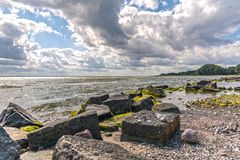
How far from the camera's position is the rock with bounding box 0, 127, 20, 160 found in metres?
6.00

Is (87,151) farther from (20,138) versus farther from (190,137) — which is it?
(190,137)

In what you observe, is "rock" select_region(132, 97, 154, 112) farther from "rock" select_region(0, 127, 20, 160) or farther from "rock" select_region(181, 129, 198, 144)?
"rock" select_region(0, 127, 20, 160)

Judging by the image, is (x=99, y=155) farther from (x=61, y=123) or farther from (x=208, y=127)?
(x=208, y=127)

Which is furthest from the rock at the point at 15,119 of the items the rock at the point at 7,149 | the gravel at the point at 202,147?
the rock at the point at 7,149

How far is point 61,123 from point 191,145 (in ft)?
19.1

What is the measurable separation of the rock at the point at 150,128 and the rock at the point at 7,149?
17.3ft

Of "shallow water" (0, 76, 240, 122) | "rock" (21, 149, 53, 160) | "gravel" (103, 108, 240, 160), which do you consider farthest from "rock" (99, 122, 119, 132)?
"shallow water" (0, 76, 240, 122)

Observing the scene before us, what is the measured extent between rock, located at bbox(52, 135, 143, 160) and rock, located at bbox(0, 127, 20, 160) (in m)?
1.14

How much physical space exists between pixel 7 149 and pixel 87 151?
2.26 metres

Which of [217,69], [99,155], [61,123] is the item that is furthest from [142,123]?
[217,69]

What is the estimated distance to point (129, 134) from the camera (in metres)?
10.3

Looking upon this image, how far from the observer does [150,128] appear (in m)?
9.84

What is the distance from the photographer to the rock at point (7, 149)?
19.7ft

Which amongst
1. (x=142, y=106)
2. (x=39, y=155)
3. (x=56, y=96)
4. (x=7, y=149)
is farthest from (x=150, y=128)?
(x=56, y=96)
